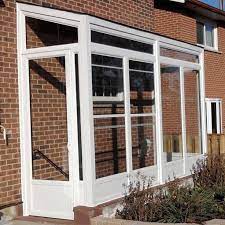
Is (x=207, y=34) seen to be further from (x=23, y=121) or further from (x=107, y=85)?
(x=23, y=121)

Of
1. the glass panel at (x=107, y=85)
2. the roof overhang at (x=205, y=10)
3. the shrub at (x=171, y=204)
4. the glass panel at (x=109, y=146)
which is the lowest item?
the shrub at (x=171, y=204)

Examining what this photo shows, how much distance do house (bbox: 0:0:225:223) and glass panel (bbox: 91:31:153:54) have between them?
1 cm

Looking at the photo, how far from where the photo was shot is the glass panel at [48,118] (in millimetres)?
8008

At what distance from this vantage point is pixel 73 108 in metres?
7.66

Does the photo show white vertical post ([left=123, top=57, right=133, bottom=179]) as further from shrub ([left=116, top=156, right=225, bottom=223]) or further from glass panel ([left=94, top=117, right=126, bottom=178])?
shrub ([left=116, top=156, right=225, bottom=223])

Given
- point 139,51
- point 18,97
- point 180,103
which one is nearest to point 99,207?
point 18,97

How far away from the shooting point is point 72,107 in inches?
302

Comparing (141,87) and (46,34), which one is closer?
(46,34)

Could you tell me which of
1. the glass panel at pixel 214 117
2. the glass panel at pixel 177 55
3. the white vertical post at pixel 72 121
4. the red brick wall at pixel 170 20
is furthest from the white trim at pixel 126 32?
the glass panel at pixel 214 117

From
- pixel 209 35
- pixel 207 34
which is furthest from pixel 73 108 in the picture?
pixel 209 35

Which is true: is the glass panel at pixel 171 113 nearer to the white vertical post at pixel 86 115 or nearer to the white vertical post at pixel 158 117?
the white vertical post at pixel 158 117

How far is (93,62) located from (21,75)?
3.72 ft

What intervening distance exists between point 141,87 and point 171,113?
134 cm

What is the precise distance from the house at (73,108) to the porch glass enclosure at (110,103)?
2 centimetres
